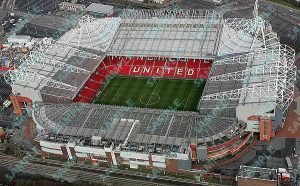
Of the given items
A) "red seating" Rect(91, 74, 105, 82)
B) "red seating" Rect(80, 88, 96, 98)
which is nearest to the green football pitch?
"red seating" Rect(80, 88, 96, 98)

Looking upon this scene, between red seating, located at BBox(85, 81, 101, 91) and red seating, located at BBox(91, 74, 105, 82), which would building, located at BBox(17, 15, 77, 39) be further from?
red seating, located at BBox(85, 81, 101, 91)

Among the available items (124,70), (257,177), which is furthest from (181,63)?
(257,177)

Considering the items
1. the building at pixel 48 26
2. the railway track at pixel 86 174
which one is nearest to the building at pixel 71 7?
the building at pixel 48 26

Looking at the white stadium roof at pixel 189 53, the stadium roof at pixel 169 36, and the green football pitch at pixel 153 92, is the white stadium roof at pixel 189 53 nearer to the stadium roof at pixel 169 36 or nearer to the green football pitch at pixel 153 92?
the stadium roof at pixel 169 36

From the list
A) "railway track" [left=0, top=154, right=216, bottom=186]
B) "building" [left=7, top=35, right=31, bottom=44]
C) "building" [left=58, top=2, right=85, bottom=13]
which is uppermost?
"building" [left=58, top=2, right=85, bottom=13]

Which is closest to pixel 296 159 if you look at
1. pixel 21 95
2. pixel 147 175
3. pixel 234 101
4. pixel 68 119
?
pixel 234 101

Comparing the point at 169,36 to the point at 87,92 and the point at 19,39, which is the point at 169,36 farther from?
the point at 19,39
